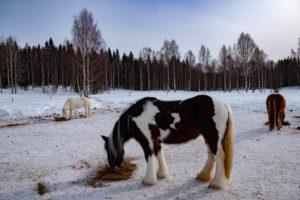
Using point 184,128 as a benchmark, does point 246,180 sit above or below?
below

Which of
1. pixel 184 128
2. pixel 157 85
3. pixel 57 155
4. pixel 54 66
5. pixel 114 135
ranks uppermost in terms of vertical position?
pixel 54 66

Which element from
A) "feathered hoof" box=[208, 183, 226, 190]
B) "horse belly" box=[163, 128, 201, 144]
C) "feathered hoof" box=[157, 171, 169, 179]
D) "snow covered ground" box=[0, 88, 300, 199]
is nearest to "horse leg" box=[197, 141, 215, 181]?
"snow covered ground" box=[0, 88, 300, 199]

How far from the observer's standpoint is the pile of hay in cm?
310

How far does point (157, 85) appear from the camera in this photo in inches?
1726

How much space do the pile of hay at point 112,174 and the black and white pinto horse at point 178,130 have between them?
0.62 feet

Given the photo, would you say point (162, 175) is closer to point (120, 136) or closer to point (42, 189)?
point (120, 136)

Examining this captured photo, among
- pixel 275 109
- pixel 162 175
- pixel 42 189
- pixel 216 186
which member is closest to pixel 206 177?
pixel 216 186

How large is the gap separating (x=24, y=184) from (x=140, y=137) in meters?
2.30

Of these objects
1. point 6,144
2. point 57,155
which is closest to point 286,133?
point 57,155

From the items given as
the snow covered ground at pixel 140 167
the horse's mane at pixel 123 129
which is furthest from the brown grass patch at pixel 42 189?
the horse's mane at pixel 123 129

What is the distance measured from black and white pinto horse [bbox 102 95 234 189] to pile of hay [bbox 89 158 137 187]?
0.62 feet

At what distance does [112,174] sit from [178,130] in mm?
1602

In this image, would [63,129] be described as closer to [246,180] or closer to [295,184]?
[246,180]

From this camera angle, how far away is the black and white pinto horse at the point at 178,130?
2742 millimetres
